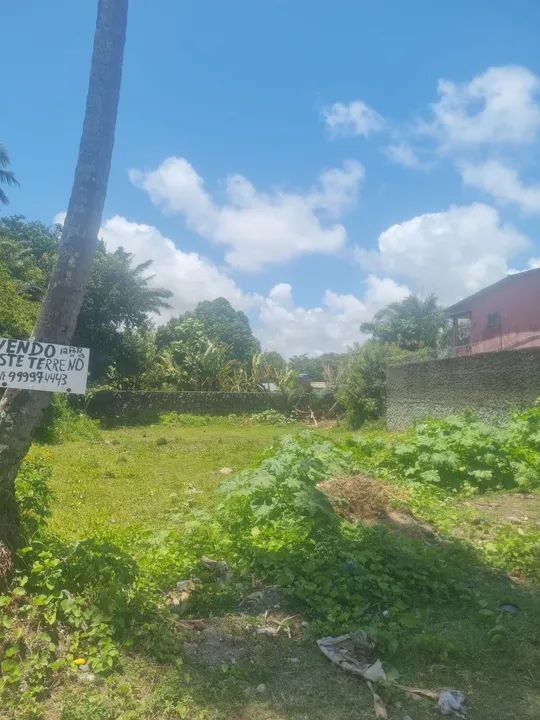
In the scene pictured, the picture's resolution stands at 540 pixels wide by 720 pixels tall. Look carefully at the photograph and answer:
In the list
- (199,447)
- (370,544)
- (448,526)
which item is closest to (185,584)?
(370,544)

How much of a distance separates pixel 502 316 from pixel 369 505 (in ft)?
73.4

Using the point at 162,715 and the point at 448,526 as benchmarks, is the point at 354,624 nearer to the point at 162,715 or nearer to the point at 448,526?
the point at 162,715

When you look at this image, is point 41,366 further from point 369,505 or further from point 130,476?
point 130,476

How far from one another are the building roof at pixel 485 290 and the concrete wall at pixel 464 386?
401 inches

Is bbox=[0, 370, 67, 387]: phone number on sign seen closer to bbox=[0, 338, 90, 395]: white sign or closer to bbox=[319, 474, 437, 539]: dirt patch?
bbox=[0, 338, 90, 395]: white sign

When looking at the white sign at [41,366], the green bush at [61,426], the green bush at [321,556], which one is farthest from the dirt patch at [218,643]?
the green bush at [61,426]

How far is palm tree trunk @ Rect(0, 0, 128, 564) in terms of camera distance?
3.60 metres

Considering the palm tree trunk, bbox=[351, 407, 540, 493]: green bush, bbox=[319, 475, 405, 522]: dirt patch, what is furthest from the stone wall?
the palm tree trunk

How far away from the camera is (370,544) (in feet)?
16.3

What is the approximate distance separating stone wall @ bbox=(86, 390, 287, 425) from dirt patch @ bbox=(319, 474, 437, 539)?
16.0m

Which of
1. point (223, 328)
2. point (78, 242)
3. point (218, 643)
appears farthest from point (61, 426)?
point (223, 328)

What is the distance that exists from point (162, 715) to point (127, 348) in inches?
899

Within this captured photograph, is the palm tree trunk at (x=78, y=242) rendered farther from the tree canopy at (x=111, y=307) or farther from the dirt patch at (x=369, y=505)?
the tree canopy at (x=111, y=307)

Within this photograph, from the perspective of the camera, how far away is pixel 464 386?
14.4 m
